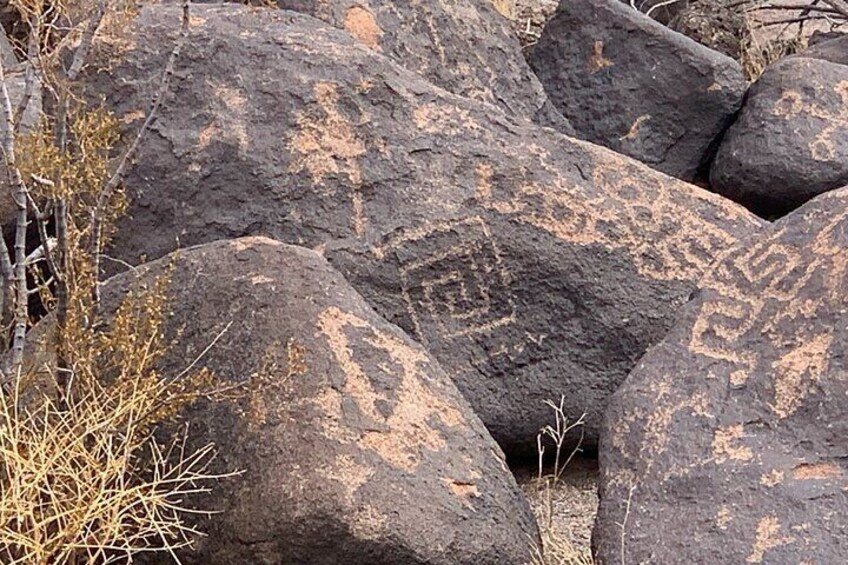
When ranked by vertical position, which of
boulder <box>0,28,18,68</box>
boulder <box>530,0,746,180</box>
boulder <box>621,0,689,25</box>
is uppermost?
boulder <box>530,0,746,180</box>

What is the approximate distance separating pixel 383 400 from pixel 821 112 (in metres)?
2.91

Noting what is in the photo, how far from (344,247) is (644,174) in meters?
0.91

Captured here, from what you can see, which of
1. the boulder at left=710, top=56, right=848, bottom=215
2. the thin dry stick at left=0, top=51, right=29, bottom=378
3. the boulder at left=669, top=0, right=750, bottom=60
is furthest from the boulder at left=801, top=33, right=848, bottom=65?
the thin dry stick at left=0, top=51, right=29, bottom=378

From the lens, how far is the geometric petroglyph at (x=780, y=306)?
2.68 meters

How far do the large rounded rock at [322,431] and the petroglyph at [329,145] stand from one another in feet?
2.59

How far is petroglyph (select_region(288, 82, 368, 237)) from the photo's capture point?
3914mm

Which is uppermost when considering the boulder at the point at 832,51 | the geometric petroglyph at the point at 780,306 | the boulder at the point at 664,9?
the geometric petroglyph at the point at 780,306

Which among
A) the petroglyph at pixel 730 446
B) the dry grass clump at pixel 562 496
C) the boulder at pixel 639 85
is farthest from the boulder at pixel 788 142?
the petroglyph at pixel 730 446

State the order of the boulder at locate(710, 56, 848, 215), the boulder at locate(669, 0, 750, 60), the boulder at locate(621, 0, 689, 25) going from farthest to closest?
the boulder at locate(621, 0, 689, 25), the boulder at locate(669, 0, 750, 60), the boulder at locate(710, 56, 848, 215)

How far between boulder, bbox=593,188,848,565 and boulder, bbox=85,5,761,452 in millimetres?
888

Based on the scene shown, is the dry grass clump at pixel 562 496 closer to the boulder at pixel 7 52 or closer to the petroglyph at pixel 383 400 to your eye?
the petroglyph at pixel 383 400

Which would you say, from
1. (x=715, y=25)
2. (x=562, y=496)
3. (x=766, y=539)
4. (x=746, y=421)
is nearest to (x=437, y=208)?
(x=562, y=496)

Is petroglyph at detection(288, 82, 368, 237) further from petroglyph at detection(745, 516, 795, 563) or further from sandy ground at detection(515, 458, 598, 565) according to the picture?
petroglyph at detection(745, 516, 795, 563)

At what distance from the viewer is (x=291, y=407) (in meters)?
2.82
